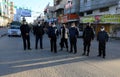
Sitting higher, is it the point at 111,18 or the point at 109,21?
the point at 111,18

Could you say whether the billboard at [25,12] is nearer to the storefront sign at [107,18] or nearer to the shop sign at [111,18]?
the storefront sign at [107,18]

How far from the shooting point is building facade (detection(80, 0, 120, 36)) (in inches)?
1964

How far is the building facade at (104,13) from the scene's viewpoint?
49.9 meters

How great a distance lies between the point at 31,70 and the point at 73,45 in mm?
8876

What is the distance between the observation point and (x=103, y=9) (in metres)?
60.6

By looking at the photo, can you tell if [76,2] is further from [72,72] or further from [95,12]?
[72,72]

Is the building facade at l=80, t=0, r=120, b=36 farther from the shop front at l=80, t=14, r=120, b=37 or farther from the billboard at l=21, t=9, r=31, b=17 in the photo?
the billboard at l=21, t=9, r=31, b=17

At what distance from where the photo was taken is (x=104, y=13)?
5797 cm

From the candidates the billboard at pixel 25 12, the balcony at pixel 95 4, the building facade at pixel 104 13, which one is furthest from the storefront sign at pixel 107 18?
the billboard at pixel 25 12

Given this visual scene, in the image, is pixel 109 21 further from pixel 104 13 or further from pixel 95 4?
pixel 95 4

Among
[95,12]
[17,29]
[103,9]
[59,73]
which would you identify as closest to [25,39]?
[59,73]

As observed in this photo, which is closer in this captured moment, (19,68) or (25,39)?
(19,68)

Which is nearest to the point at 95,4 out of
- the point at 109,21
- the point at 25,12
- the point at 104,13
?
the point at 104,13

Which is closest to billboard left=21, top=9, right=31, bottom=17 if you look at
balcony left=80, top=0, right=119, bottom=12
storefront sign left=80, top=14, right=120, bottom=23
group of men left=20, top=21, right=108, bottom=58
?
balcony left=80, top=0, right=119, bottom=12
